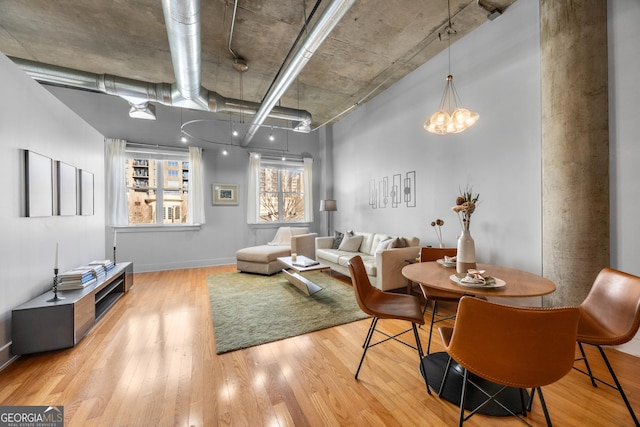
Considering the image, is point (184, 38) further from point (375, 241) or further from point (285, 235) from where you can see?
point (285, 235)

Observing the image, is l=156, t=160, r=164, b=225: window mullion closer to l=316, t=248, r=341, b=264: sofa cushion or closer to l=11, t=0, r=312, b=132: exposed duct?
l=11, t=0, r=312, b=132: exposed duct

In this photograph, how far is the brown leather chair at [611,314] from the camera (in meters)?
1.36

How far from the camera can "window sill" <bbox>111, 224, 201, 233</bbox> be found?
16.5 ft

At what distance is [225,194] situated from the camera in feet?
19.4

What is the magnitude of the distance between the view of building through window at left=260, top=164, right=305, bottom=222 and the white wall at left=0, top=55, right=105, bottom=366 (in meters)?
3.62

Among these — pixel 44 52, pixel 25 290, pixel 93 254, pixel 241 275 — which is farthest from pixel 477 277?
pixel 44 52

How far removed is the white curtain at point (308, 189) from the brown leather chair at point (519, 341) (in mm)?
5654

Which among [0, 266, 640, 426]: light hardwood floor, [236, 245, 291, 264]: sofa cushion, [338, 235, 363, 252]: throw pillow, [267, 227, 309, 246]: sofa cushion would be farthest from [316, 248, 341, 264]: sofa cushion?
[0, 266, 640, 426]: light hardwood floor

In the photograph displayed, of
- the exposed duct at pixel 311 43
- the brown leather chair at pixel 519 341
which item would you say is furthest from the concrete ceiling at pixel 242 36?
the brown leather chair at pixel 519 341

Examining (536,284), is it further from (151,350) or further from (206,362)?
(151,350)

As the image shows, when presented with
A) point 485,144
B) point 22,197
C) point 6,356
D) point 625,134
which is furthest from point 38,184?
point 625,134

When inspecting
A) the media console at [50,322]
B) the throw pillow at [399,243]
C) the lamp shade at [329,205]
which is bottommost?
the media console at [50,322]

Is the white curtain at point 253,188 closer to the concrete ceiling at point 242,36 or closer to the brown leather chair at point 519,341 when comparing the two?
the concrete ceiling at point 242,36

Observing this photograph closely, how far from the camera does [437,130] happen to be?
2721 mm
